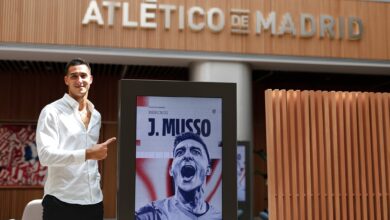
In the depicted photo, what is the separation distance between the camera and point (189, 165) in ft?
8.55

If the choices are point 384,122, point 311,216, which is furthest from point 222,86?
point 384,122

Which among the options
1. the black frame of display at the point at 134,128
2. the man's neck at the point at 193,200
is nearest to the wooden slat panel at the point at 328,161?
the black frame of display at the point at 134,128

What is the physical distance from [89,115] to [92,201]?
42 cm

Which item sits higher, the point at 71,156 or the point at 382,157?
the point at 71,156

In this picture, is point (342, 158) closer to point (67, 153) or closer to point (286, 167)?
point (286, 167)

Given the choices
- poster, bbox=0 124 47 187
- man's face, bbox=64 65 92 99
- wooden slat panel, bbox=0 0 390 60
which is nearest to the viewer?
man's face, bbox=64 65 92 99

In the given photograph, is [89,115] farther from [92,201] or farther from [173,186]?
[173,186]

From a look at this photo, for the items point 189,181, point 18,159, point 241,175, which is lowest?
point 241,175

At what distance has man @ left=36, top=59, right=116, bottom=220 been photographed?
212 cm

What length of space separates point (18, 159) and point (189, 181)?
28.9 ft

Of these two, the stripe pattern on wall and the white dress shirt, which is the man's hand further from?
the stripe pattern on wall

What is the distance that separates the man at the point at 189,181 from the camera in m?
2.58

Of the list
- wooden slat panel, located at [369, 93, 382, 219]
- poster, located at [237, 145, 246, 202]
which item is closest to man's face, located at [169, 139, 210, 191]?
wooden slat panel, located at [369, 93, 382, 219]

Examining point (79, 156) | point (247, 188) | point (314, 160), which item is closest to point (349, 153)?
point (314, 160)
